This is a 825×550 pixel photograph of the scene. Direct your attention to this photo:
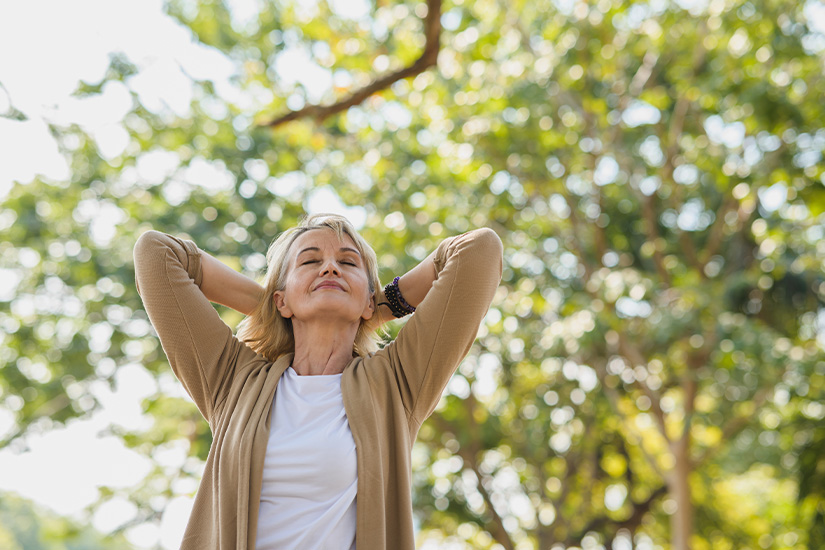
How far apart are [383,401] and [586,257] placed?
757 centimetres

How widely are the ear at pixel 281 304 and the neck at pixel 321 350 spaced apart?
0.06m

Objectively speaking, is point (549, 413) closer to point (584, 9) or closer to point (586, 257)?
point (586, 257)

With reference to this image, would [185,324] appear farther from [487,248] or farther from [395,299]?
[487,248]

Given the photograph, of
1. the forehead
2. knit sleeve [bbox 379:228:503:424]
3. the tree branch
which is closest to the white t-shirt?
knit sleeve [bbox 379:228:503:424]

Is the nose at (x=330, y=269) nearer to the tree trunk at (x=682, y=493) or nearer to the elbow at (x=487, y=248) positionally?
the elbow at (x=487, y=248)

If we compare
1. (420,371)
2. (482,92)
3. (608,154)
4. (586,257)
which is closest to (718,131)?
(608,154)

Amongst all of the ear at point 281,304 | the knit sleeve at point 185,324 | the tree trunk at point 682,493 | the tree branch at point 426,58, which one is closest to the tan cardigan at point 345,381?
the knit sleeve at point 185,324

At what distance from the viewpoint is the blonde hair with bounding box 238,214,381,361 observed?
2.13 meters

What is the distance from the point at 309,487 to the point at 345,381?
0.83 feet

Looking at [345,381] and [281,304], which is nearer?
[345,381]

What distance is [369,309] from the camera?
6.97 ft

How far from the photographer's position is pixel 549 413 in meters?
10.3

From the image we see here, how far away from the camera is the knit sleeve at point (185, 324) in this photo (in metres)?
1.96

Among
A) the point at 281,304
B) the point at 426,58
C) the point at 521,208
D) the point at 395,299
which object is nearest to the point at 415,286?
the point at 395,299
